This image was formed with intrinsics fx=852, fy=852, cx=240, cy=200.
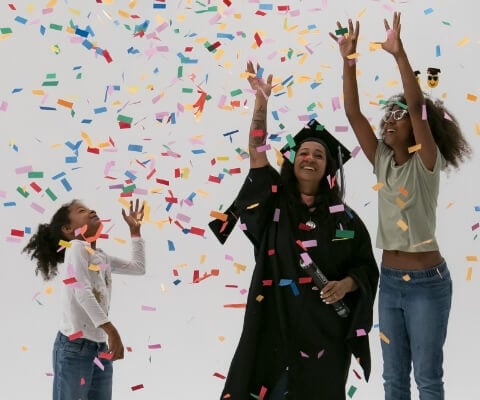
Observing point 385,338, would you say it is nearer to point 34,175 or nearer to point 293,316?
point 293,316

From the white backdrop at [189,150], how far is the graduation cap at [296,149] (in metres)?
1.26

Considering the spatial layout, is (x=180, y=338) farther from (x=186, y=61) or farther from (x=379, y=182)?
(x=379, y=182)

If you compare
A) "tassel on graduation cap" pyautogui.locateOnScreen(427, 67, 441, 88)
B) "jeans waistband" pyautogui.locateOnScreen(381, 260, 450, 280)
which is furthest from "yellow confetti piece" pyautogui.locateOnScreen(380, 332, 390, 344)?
"tassel on graduation cap" pyautogui.locateOnScreen(427, 67, 441, 88)

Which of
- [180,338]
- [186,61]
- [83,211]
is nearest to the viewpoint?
[83,211]

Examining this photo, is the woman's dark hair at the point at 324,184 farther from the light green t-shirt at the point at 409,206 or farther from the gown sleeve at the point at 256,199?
the light green t-shirt at the point at 409,206

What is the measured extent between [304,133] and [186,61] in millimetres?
1276

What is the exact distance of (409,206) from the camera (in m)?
3.42

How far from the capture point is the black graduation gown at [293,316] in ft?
11.1

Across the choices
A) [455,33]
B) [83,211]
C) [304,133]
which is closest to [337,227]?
[304,133]

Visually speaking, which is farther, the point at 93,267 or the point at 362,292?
the point at 93,267

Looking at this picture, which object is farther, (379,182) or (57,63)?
(57,63)

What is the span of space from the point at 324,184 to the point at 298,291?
48cm

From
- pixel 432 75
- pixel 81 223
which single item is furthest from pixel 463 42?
pixel 81 223

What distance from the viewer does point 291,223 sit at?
11.4ft
